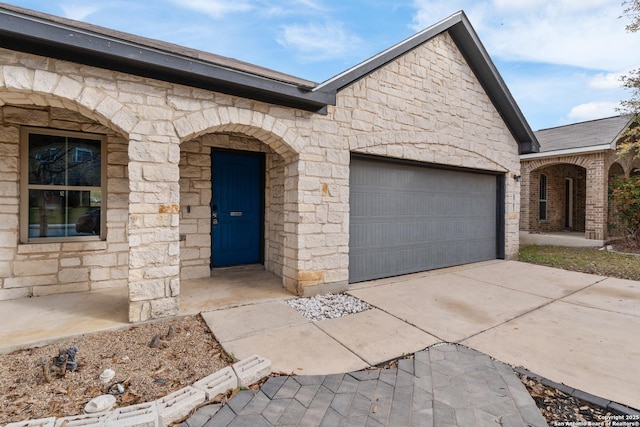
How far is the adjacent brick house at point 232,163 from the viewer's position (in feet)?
10.3

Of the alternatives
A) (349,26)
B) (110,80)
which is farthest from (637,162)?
(110,80)

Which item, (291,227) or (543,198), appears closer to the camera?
(291,227)

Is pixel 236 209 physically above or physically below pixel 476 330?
above

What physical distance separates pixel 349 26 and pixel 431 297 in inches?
269

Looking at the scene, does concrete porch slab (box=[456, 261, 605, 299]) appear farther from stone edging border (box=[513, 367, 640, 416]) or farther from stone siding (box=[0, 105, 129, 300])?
stone siding (box=[0, 105, 129, 300])

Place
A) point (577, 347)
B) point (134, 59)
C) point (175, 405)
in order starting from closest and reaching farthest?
point (175, 405) < point (577, 347) < point (134, 59)

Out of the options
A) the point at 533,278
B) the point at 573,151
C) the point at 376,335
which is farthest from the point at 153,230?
the point at 573,151

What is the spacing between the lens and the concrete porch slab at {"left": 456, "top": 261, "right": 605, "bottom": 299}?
187 inches

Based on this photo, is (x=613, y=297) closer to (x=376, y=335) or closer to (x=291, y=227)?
(x=376, y=335)

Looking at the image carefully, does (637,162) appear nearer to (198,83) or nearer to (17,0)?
(198,83)

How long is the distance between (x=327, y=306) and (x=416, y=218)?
2817 mm

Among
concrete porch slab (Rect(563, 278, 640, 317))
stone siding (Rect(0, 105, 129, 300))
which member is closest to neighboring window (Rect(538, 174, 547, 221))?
concrete porch slab (Rect(563, 278, 640, 317))

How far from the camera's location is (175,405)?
1.85 metres

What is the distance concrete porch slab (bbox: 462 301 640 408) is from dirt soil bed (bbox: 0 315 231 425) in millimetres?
2633
